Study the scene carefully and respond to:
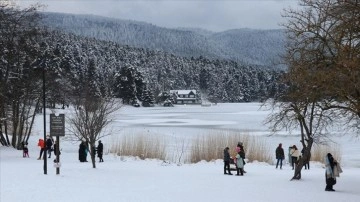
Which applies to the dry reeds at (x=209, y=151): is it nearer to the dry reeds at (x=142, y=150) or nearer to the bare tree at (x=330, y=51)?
the dry reeds at (x=142, y=150)

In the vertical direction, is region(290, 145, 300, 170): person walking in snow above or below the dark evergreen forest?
below

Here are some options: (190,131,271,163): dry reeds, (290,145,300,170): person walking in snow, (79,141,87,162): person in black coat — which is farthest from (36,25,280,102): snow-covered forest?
(290,145,300,170): person walking in snow

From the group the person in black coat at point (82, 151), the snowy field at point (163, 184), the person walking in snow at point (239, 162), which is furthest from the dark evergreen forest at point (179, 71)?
the person walking in snow at point (239, 162)

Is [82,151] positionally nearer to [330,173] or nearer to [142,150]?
[142,150]

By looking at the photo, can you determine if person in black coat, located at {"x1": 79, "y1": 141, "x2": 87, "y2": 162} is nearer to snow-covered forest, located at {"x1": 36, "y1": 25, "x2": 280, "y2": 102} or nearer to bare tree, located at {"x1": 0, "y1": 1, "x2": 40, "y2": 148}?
bare tree, located at {"x1": 0, "y1": 1, "x2": 40, "y2": 148}

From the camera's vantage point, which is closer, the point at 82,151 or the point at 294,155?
the point at 294,155

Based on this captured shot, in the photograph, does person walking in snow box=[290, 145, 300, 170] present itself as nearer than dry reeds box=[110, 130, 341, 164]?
Yes

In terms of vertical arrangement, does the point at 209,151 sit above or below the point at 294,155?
below

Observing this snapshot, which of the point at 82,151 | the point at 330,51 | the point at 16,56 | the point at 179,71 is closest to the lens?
the point at 330,51

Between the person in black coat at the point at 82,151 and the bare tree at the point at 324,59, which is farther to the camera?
the person in black coat at the point at 82,151

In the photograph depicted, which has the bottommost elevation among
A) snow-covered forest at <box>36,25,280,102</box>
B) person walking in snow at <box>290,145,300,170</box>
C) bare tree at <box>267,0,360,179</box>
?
person walking in snow at <box>290,145,300,170</box>

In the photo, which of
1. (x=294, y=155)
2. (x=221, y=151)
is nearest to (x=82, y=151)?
(x=221, y=151)

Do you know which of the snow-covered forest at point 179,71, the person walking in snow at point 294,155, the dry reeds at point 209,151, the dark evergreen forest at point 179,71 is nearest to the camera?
the person walking in snow at point 294,155

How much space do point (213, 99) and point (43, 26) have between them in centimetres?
11841
